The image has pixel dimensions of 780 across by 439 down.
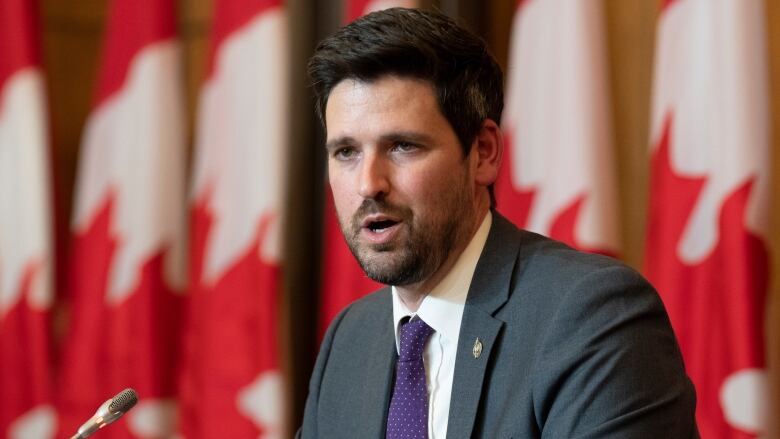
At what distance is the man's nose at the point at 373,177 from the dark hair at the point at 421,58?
0.57ft

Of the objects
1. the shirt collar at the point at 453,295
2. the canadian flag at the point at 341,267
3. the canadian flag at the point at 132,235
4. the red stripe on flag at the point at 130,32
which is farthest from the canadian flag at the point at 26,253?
the shirt collar at the point at 453,295

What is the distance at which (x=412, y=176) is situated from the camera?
199cm

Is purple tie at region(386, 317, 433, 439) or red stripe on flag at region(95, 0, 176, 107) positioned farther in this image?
red stripe on flag at region(95, 0, 176, 107)

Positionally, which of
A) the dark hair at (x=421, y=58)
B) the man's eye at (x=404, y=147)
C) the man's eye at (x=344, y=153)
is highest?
the dark hair at (x=421, y=58)

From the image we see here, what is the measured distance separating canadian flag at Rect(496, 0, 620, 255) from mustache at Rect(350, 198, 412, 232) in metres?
1.26

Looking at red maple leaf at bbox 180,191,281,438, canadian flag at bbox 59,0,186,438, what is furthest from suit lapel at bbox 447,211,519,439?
canadian flag at bbox 59,0,186,438

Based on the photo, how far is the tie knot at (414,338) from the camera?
209 centimetres

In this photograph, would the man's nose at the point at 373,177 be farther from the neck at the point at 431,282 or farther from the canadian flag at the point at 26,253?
the canadian flag at the point at 26,253

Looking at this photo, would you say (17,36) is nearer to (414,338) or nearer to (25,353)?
(25,353)

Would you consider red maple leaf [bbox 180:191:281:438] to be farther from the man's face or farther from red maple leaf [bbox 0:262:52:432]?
the man's face

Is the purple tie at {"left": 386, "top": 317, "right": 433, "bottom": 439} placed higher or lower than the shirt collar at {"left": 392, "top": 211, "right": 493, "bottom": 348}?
lower

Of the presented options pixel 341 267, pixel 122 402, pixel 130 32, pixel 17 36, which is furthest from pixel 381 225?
pixel 17 36

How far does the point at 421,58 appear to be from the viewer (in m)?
2.01

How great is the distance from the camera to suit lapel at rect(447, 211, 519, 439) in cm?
191
